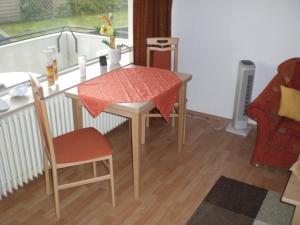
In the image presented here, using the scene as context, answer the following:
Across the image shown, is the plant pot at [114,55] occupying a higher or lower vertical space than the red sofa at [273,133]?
higher

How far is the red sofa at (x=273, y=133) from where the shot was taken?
2.47 m

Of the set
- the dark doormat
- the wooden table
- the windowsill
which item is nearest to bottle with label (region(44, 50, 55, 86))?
the windowsill

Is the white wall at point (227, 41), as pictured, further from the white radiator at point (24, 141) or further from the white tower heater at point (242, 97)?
the white radiator at point (24, 141)

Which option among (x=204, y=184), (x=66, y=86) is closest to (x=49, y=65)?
(x=66, y=86)

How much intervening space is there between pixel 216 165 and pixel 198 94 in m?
1.12

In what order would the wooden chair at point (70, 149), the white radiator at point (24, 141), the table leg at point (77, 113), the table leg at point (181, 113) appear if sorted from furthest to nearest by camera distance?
the table leg at point (181, 113), the table leg at point (77, 113), the white radiator at point (24, 141), the wooden chair at point (70, 149)

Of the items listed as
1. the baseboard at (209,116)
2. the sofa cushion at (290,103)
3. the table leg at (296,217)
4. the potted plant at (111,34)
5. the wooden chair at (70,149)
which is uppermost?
the potted plant at (111,34)

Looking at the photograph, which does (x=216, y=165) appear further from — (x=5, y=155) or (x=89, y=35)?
(x=89, y=35)

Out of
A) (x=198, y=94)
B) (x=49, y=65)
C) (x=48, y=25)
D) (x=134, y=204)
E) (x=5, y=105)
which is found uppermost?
(x=48, y=25)

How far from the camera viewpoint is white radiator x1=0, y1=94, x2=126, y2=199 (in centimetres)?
212

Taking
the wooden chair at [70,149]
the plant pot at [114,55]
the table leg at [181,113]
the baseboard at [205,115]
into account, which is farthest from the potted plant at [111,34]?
the baseboard at [205,115]

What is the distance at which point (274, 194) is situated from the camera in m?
2.40

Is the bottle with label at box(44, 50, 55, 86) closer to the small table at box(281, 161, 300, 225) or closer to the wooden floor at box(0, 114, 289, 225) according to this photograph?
the wooden floor at box(0, 114, 289, 225)

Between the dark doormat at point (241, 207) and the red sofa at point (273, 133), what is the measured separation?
0.30 m
